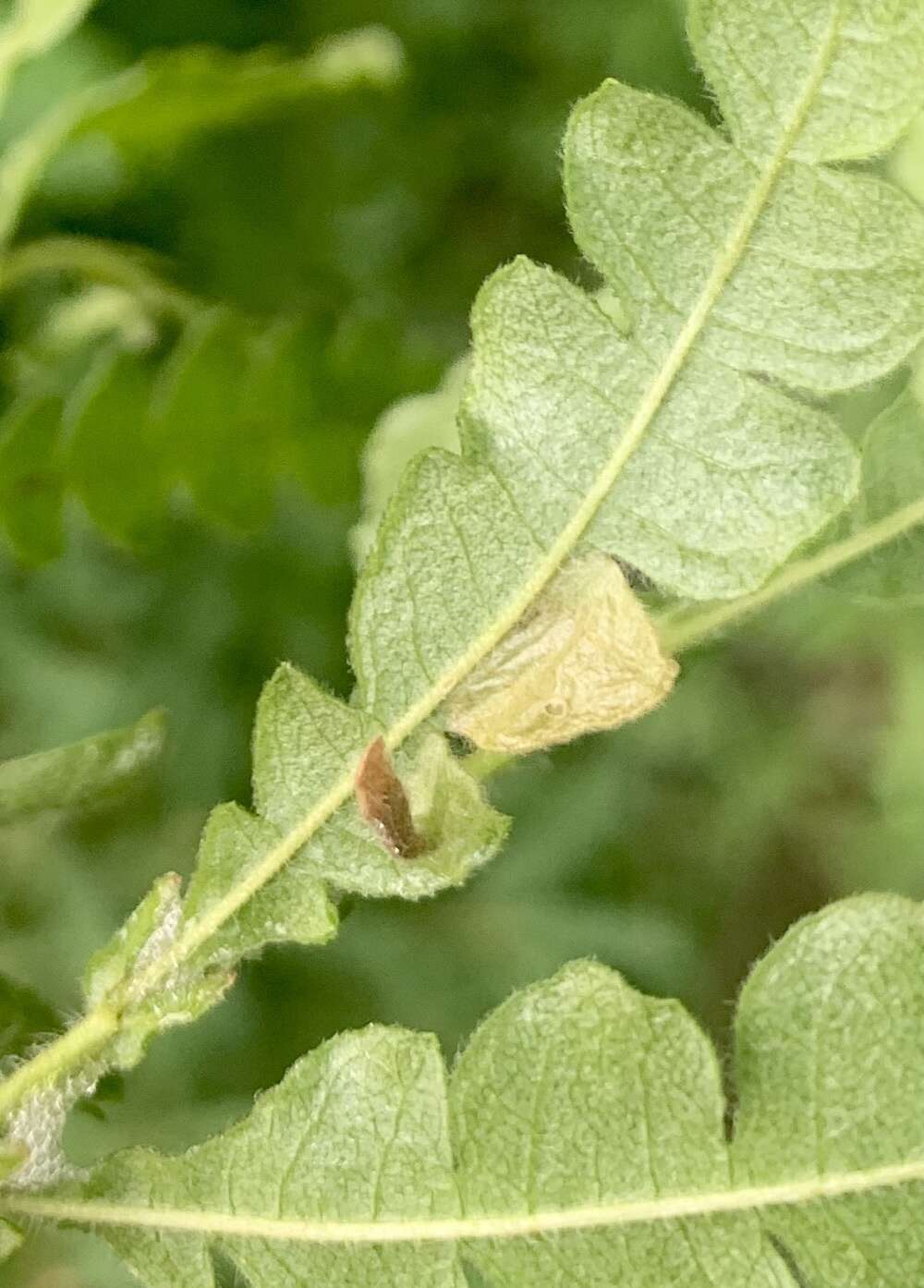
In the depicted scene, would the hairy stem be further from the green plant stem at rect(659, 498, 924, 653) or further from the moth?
the green plant stem at rect(659, 498, 924, 653)

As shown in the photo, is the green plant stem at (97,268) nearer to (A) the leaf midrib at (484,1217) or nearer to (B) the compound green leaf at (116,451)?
(B) the compound green leaf at (116,451)

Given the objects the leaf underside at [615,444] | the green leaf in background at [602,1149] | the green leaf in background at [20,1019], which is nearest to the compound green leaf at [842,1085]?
the green leaf in background at [602,1149]

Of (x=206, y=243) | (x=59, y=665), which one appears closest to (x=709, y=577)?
(x=59, y=665)

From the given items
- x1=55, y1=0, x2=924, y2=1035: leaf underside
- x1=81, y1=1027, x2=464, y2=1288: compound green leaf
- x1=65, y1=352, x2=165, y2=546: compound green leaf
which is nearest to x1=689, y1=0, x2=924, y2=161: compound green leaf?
x1=55, y1=0, x2=924, y2=1035: leaf underside

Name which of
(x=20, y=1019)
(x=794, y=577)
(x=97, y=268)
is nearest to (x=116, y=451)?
(x=97, y=268)

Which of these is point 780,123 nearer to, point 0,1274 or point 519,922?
point 519,922
